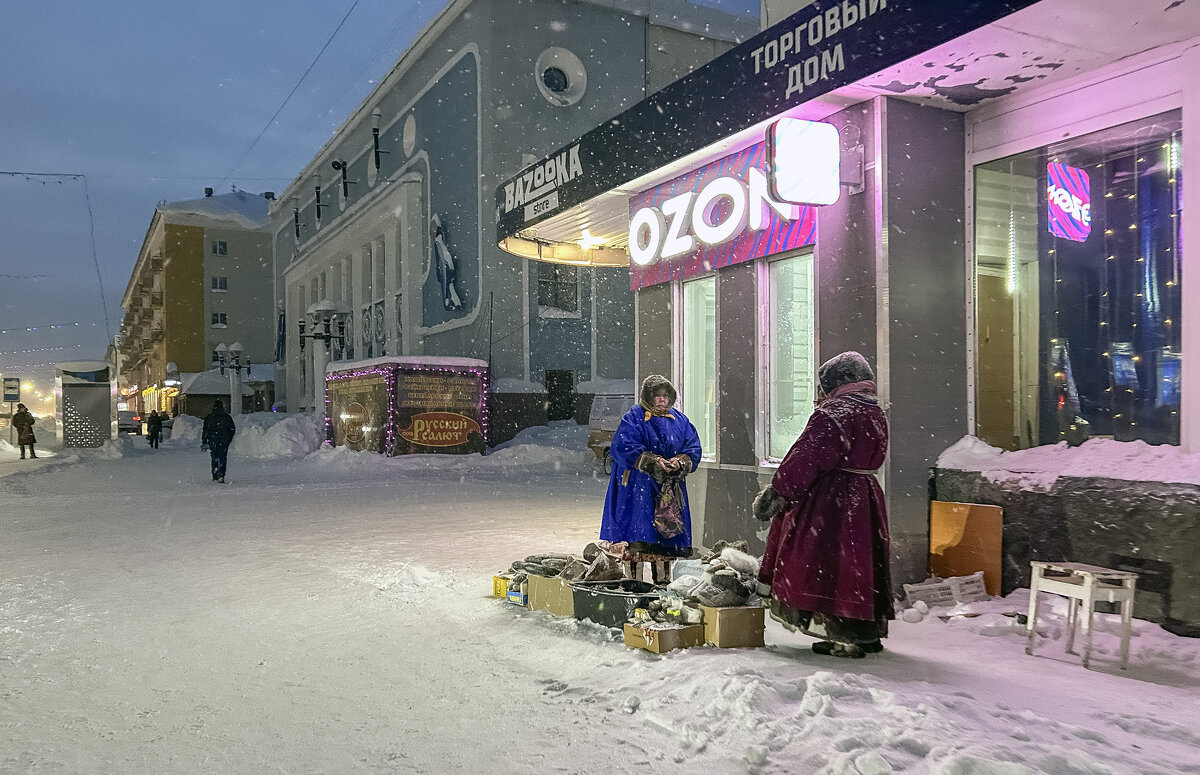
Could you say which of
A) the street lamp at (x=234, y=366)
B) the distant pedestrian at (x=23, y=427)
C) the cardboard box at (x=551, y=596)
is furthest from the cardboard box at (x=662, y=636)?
the street lamp at (x=234, y=366)

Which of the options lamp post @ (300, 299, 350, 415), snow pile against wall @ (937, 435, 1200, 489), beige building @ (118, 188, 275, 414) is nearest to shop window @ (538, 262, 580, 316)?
lamp post @ (300, 299, 350, 415)

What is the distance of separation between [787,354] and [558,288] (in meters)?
19.5

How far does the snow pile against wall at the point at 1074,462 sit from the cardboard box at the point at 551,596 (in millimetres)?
2937

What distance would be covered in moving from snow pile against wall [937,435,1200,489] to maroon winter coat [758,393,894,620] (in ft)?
5.24

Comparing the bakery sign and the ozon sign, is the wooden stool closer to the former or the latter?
the ozon sign

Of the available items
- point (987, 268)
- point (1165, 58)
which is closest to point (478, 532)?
point (987, 268)

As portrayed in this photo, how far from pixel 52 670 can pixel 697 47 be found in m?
28.5

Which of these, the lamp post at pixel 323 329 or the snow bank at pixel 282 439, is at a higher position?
the lamp post at pixel 323 329

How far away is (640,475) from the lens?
6391 millimetres

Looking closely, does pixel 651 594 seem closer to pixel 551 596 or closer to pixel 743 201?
pixel 551 596

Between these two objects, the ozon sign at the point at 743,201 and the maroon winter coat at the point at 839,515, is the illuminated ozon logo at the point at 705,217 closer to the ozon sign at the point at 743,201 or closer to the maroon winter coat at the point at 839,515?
the ozon sign at the point at 743,201

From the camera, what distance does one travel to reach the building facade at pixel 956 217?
17.9 ft

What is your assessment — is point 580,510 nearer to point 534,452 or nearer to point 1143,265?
point 1143,265

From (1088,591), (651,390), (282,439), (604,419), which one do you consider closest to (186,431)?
(282,439)
